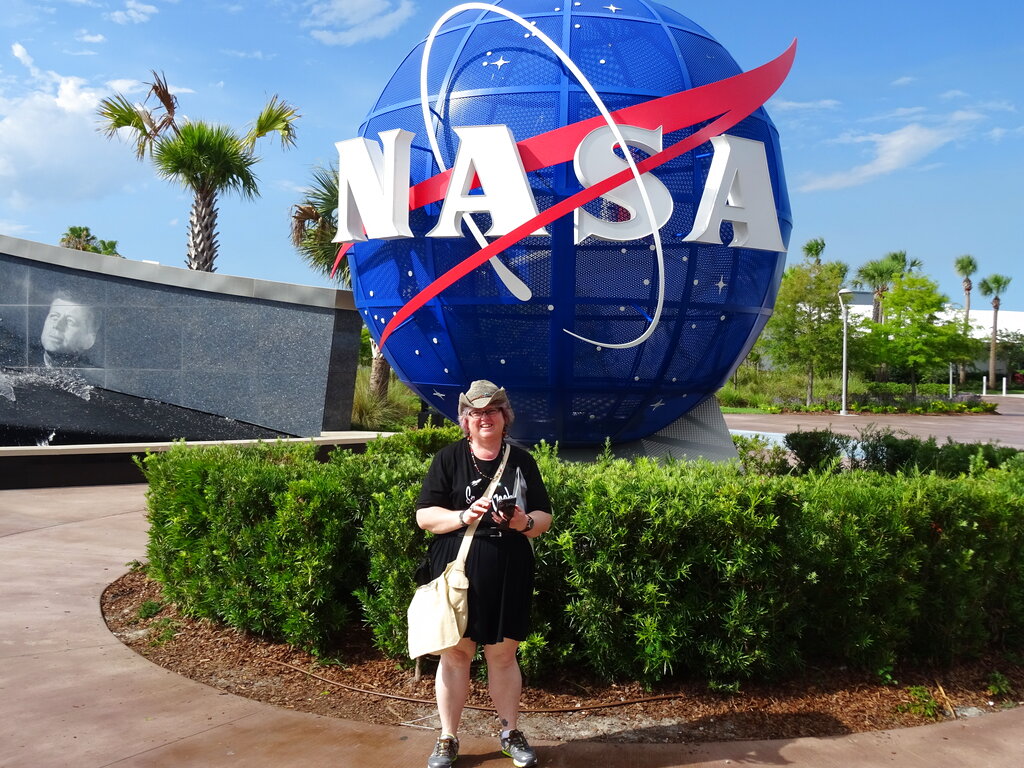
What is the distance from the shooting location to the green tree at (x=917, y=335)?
46469mm

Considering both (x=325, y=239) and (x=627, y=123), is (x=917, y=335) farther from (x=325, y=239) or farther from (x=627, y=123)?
(x=627, y=123)

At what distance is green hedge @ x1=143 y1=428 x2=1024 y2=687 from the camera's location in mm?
4594

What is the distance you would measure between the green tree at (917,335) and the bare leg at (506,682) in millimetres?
45762

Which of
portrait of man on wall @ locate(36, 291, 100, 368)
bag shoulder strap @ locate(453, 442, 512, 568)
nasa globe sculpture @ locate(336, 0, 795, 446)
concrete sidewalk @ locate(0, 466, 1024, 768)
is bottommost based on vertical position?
concrete sidewalk @ locate(0, 466, 1024, 768)

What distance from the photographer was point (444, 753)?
3803 millimetres

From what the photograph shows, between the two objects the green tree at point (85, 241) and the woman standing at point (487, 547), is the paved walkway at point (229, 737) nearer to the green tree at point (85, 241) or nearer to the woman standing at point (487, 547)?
the woman standing at point (487, 547)

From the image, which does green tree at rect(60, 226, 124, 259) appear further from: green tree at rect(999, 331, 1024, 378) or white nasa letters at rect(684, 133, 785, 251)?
green tree at rect(999, 331, 1024, 378)

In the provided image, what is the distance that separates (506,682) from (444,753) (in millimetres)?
388

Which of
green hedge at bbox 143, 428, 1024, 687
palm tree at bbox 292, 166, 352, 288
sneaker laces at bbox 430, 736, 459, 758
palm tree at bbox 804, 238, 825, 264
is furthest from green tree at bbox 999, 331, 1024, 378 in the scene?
sneaker laces at bbox 430, 736, 459, 758

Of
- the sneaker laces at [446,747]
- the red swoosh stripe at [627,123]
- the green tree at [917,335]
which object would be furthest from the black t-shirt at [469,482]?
the green tree at [917,335]

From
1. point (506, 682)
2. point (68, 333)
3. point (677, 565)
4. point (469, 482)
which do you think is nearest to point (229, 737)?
point (506, 682)

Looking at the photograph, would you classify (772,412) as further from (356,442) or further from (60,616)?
(60,616)

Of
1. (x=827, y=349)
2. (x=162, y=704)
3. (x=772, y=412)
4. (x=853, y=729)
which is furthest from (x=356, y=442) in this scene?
(x=827, y=349)

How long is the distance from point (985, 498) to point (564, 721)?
2851mm
